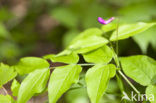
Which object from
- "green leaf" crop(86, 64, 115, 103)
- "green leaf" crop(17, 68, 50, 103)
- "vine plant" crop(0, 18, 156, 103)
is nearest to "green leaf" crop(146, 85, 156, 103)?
"vine plant" crop(0, 18, 156, 103)

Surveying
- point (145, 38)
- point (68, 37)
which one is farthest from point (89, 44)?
point (68, 37)

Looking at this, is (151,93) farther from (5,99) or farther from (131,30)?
(5,99)

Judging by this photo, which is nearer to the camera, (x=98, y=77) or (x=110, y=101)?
(x=98, y=77)

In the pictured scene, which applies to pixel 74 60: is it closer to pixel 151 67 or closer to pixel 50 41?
pixel 151 67

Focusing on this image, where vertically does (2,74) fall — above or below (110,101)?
above

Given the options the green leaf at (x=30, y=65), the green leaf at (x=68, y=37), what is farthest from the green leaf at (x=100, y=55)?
the green leaf at (x=68, y=37)

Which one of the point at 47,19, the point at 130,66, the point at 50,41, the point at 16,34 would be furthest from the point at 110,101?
the point at 47,19

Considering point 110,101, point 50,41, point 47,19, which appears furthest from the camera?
point 47,19
